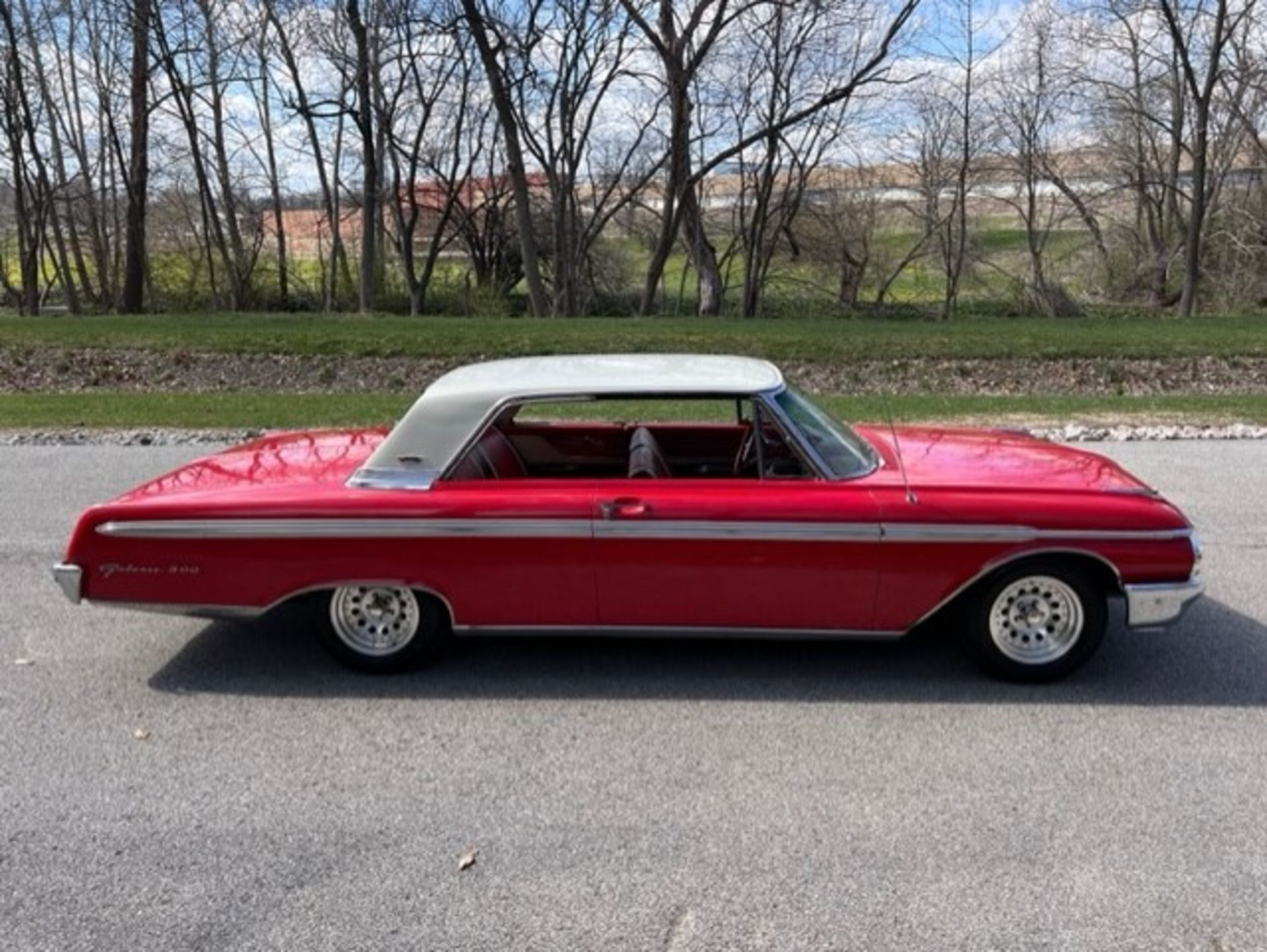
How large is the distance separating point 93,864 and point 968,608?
10.6 ft

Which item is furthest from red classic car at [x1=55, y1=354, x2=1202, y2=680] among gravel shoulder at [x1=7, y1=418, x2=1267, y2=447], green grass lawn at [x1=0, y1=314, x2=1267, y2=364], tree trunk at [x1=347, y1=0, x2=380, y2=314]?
tree trunk at [x1=347, y1=0, x2=380, y2=314]

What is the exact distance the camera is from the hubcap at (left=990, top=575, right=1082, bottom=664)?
165 inches

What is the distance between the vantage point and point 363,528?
4.17 metres

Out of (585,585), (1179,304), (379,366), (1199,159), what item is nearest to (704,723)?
(585,585)

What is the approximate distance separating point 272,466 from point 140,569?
77 cm

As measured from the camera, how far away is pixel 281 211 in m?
35.8

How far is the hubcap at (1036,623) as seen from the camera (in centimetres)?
420

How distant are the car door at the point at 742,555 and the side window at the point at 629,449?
32 centimetres

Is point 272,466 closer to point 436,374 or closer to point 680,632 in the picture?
point 680,632

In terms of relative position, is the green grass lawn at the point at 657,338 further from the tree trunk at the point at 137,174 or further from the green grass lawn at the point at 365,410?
the tree trunk at the point at 137,174

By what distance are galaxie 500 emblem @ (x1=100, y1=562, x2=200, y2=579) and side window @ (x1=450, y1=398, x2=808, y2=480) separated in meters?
1.22

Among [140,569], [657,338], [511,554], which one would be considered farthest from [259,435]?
[657,338]

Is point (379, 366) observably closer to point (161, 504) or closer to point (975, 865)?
point (161, 504)

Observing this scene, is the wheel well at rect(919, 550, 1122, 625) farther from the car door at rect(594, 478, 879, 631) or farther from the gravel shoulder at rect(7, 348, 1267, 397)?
the gravel shoulder at rect(7, 348, 1267, 397)
